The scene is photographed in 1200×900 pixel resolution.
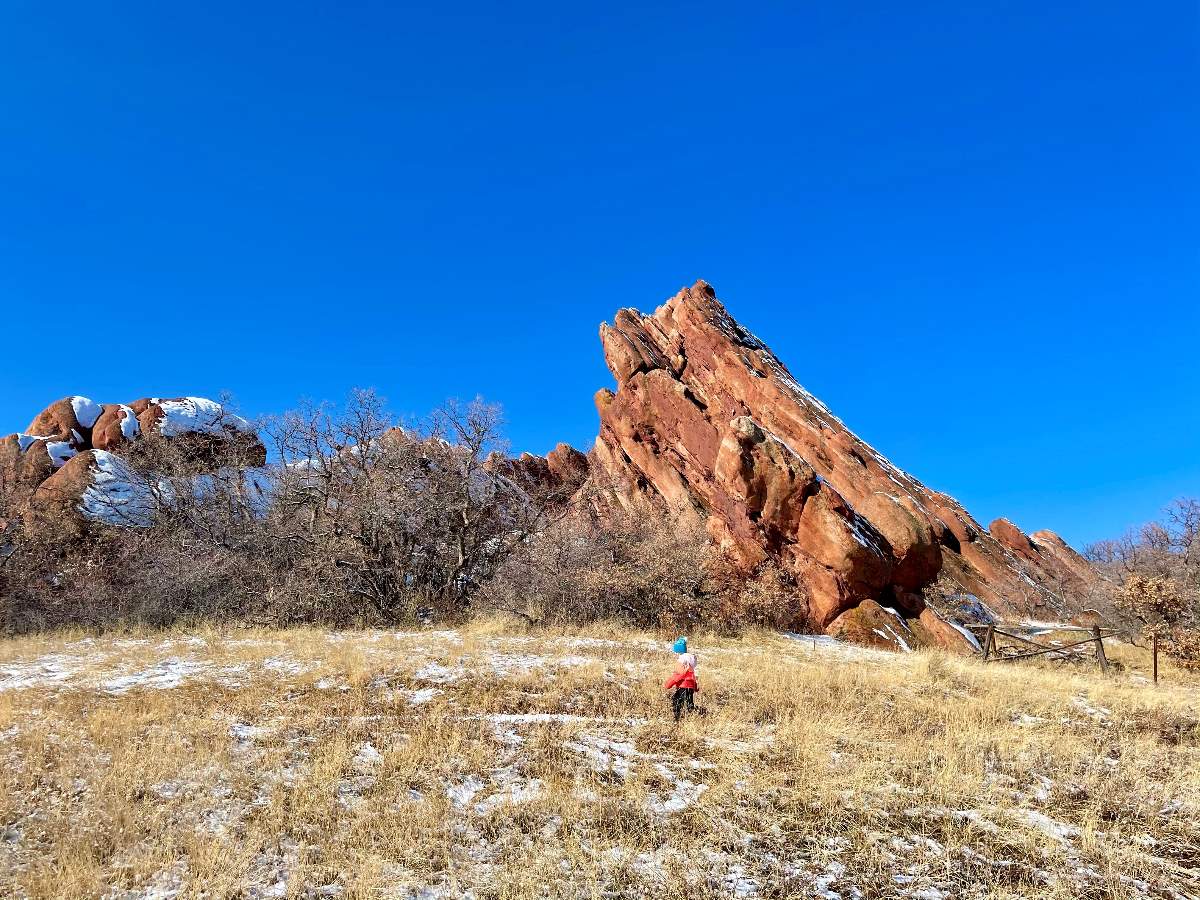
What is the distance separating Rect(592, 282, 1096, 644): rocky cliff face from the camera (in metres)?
23.1

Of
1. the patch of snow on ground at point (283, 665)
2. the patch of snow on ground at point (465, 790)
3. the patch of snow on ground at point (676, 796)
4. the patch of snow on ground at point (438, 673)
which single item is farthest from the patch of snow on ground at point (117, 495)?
the patch of snow on ground at point (676, 796)

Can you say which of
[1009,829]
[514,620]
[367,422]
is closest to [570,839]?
[1009,829]

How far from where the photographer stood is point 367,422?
24.8 meters

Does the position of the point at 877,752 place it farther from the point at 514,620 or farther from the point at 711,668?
the point at 514,620

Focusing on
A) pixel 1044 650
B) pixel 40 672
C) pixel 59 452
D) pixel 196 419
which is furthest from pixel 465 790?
pixel 59 452

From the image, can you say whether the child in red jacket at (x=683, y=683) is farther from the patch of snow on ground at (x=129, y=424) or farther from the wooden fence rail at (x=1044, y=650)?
the patch of snow on ground at (x=129, y=424)

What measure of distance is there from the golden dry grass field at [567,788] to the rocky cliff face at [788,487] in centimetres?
1110

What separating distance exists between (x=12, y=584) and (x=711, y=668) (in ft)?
76.6

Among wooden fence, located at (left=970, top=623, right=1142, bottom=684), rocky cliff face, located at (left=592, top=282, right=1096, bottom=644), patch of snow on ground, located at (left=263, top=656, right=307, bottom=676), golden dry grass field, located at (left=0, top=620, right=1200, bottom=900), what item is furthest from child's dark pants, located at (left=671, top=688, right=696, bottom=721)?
rocky cliff face, located at (left=592, top=282, right=1096, bottom=644)

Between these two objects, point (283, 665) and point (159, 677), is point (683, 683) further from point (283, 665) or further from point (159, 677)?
point (159, 677)

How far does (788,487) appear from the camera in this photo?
24.2 metres

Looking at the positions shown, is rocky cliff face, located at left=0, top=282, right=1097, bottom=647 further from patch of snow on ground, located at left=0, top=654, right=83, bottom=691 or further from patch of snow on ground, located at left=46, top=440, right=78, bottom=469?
patch of snow on ground, located at left=0, top=654, right=83, bottom=691

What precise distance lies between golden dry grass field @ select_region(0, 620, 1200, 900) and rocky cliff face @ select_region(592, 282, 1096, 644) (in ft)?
36.4

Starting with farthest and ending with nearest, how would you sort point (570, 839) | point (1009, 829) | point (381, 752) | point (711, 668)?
point (711, 668)
point (381, 752)
point (1009, 829)
point (570, 839)
